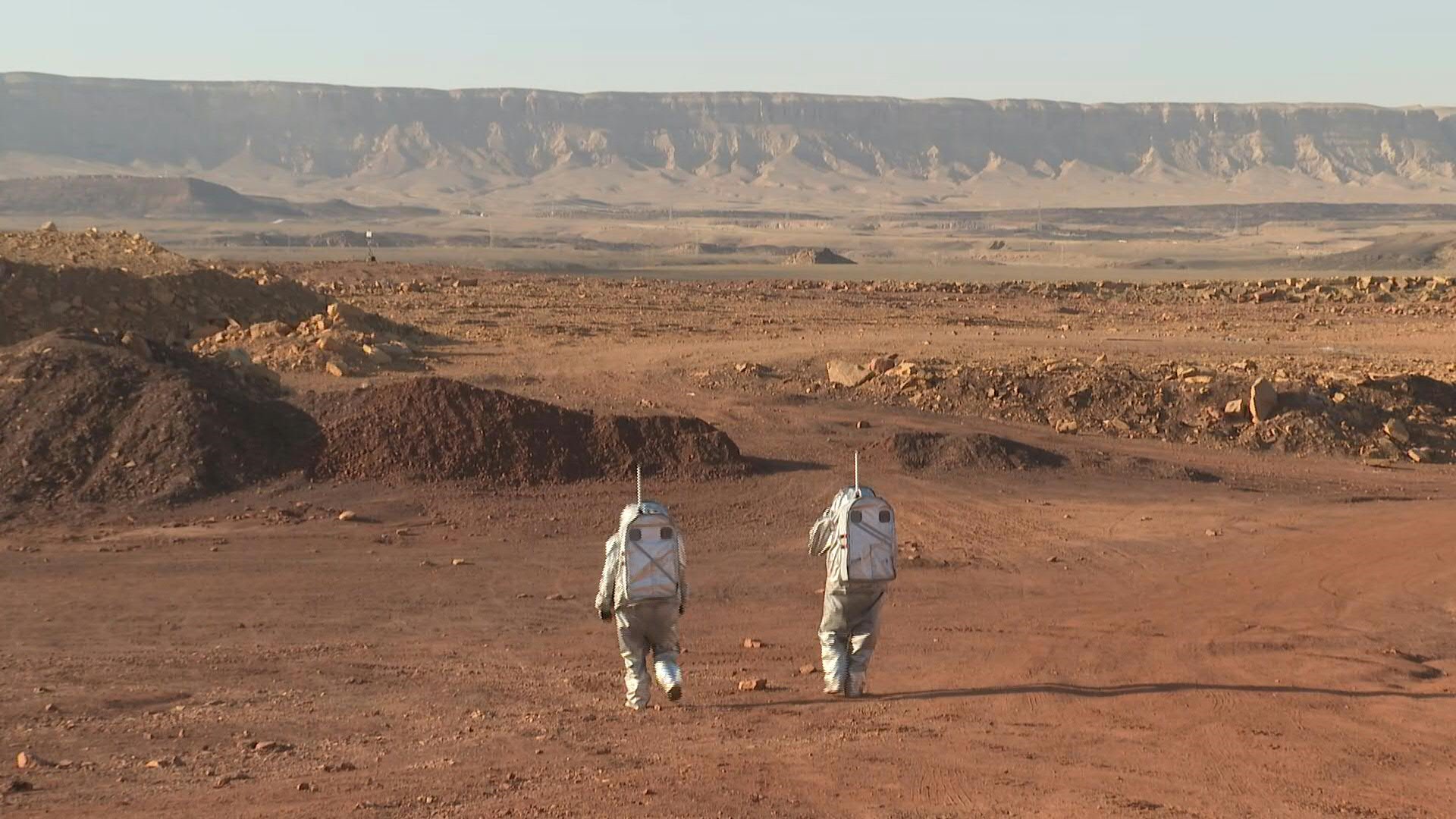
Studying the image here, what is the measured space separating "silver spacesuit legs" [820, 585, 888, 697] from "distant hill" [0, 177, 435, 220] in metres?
136

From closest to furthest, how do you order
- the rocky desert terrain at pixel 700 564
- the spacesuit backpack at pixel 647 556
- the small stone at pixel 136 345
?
the rocky desert terrain at pixel 700 564 < the spacesuit backpack at pixel 647 556 < the small stone at pixel 136 345

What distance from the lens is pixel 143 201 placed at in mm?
146750

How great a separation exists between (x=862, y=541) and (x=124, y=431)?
11197 mm

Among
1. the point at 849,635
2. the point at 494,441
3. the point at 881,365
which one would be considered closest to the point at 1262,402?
the point at 881,365

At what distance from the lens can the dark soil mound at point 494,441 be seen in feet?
64.0

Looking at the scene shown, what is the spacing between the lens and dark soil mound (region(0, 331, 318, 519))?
18828 millimetres

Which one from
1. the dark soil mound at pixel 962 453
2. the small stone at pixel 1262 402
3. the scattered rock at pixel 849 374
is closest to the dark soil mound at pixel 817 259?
the scattered rock at pixel 849 374

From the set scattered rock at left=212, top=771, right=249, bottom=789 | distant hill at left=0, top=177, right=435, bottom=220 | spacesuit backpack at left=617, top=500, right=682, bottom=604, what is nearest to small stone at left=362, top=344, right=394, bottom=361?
spacesuit backpack at left=617, top=500, right=682, bottom=604

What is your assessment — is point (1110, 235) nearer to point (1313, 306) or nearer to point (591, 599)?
point (1313, 306)

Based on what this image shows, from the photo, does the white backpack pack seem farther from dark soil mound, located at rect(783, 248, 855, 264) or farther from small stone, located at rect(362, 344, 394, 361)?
dark soil mound, located at rect(783, 248, 855, 264)

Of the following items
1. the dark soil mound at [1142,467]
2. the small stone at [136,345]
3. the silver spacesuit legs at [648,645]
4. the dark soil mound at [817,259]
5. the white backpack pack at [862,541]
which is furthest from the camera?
the dark soil mound at [817,259]

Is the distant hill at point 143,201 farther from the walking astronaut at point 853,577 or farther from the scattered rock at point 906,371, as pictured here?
the walking astronaut at point 853,577

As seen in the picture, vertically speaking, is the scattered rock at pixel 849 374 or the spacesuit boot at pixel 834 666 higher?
the spacesuit boot at pixel 834 666

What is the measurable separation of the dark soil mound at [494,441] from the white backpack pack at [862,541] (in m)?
8.32
